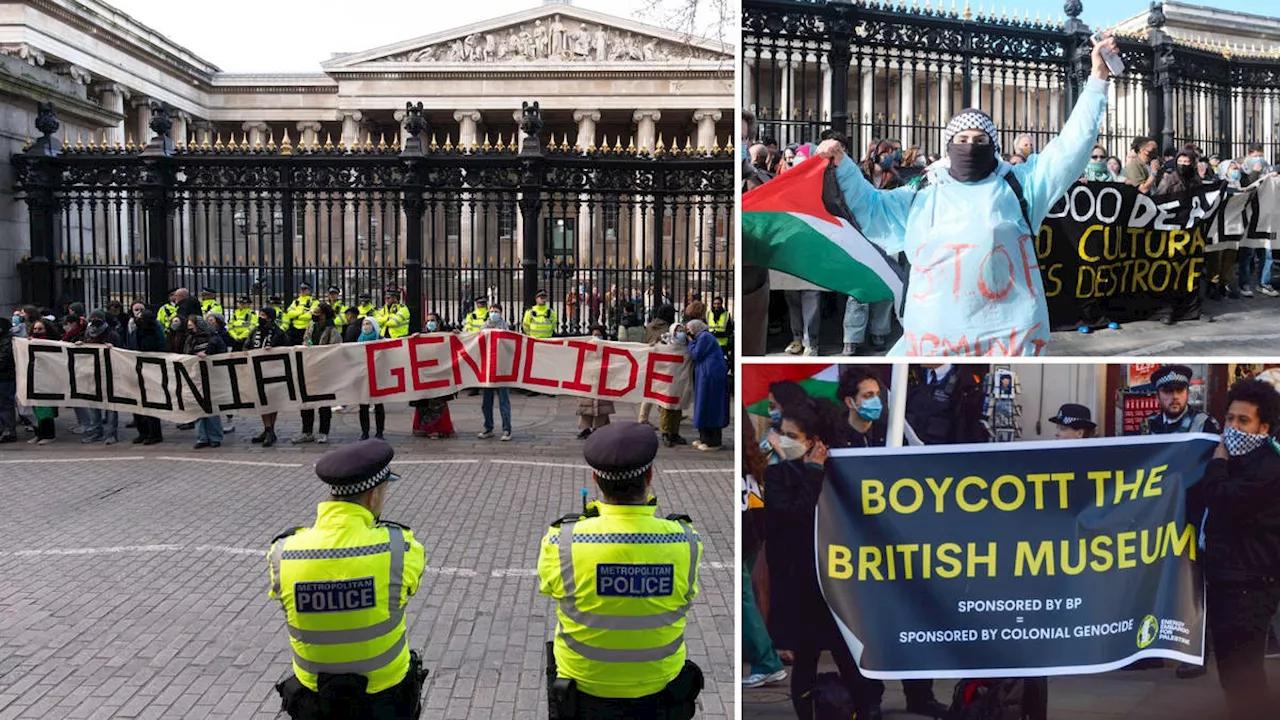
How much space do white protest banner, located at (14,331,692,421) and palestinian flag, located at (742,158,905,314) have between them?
7.31 metres

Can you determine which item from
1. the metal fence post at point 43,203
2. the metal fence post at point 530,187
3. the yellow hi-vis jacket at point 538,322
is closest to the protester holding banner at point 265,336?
the yellow hi-vis jacket at point 538,322

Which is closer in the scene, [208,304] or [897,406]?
[897,406]

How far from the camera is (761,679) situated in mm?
3371

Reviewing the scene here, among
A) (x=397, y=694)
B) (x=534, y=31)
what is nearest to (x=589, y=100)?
(x=534, y=31)

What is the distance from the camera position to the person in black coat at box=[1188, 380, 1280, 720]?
3.47 m

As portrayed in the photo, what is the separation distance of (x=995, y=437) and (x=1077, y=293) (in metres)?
2.43

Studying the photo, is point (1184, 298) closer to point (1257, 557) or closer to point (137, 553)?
point (1257, 557)

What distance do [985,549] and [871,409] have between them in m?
0.59

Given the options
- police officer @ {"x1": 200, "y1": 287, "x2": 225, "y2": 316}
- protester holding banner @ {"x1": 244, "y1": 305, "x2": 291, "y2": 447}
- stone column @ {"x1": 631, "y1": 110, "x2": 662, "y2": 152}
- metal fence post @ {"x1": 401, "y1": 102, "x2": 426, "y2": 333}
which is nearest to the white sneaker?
protester holding banner @ {"x1": 244, "y1": 305, "x2": 291, "y2": 447}

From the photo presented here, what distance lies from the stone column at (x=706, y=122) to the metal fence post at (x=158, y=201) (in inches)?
1577

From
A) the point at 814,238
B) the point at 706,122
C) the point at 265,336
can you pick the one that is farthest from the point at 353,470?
the point at 706,122

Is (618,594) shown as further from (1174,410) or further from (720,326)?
(720,326)

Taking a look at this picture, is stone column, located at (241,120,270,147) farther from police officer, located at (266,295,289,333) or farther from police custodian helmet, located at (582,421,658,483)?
police custodian helmet, located at (582,421,658,483)

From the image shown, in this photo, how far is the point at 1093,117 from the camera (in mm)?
4191
